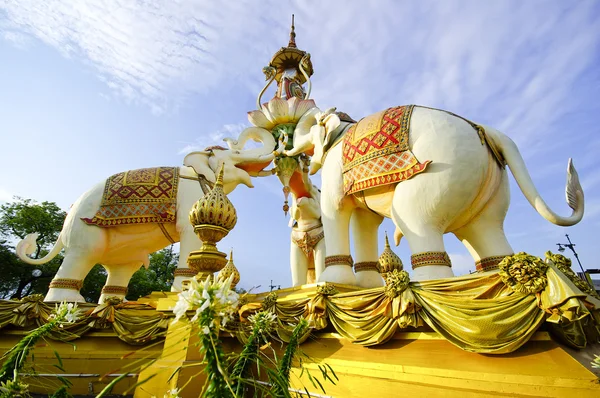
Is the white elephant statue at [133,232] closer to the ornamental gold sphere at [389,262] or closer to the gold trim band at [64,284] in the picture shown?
the gold trim band at [64,284]

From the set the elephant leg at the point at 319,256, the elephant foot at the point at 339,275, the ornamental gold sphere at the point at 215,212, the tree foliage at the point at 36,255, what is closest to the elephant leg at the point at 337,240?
the elephant foot at the point at 339,275

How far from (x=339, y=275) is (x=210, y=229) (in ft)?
4.92

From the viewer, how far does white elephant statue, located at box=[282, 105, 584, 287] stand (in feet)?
10.1

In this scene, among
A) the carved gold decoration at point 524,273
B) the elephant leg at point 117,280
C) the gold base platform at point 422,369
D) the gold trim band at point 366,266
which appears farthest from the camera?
the elephant leg at point 117,280

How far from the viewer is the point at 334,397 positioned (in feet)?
8.40

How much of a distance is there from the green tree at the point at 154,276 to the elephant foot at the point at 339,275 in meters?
17.7

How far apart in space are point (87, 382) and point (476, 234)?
444 centimetres

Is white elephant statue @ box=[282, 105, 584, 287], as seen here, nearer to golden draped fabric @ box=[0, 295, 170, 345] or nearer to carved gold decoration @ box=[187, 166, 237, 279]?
carved gold decoration @ box=[187, 166, 237, 279]

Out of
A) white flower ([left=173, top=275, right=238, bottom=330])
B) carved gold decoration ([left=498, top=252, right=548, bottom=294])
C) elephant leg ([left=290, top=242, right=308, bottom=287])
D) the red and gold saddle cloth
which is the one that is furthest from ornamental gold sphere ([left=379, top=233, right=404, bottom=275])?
white flower ([left=173, top=275, right=238, bottom=330])

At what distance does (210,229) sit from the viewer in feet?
10.8

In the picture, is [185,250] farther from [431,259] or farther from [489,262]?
[489,262]

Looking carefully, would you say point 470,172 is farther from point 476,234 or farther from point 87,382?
point 87,382

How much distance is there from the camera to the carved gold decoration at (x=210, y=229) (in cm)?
321

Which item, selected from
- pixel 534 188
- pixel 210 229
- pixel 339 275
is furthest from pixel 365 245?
pixel 210 229
